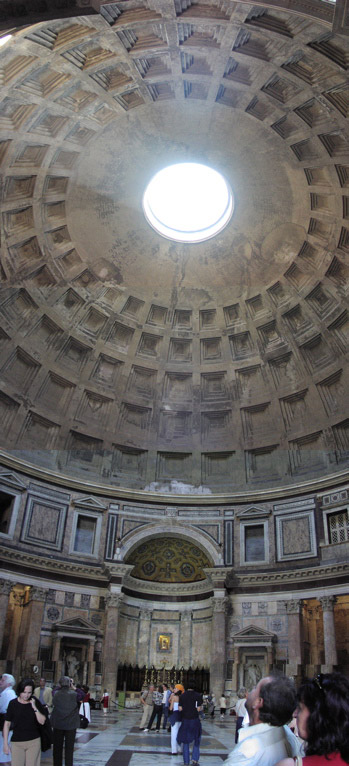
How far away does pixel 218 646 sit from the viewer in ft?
94.0

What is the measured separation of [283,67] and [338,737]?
23089 mm

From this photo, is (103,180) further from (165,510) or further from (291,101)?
(165,510)

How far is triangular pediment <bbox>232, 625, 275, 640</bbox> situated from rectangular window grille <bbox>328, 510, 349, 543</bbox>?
213 inches

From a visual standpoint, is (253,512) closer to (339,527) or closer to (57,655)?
(339,527)

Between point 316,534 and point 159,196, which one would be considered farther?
point 159,196

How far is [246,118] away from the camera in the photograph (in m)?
25.7

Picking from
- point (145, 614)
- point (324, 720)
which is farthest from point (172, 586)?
point (324, 720)

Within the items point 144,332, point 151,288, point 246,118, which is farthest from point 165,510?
point 246,118

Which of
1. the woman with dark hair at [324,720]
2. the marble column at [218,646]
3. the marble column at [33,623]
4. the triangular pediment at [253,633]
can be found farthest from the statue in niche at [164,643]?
the woman with dark hair at [324,720]

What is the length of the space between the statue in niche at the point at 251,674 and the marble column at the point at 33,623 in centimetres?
994

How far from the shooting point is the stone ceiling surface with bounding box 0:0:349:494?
21.4 m

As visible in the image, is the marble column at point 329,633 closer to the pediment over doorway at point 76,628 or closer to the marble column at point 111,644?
the marble column at point 111,644

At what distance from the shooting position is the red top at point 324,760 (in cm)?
352

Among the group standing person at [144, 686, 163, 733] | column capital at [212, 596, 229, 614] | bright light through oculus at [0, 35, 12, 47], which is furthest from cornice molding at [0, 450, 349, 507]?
bright light through oculus at [0, 35, 12, 47]
